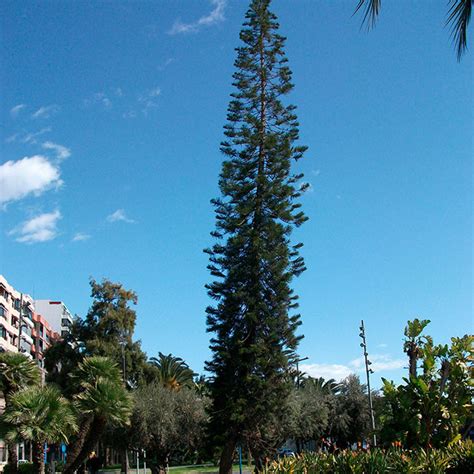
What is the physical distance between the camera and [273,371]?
83.4 ft

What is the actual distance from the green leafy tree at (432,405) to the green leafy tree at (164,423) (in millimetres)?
14765

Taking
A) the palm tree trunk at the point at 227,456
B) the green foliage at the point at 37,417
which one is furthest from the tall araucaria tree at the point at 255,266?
the green foliage at the point at 37,417

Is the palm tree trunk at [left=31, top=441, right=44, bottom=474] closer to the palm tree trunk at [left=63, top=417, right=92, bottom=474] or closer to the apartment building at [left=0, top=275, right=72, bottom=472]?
the palm tree trunk at [left=63, top=417, right=92, bottom=474]

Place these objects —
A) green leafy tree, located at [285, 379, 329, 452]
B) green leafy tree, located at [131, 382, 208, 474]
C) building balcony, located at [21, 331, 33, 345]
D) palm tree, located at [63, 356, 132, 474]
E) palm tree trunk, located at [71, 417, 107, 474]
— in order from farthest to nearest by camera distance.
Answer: building balcony, located at [21, 331, 33, 345]
green leafy tree, located at [285, 379, 329, 452]
green leafy tree, located at [131, 382, 208, 474]
palm tree, located at [63, 356, 132, 474]
palm tree trunk, located at [71, 417, 107, 474]

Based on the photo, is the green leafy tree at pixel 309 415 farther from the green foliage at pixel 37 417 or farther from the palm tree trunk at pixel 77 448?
the green foliage at pixel 37 417

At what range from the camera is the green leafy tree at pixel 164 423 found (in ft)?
107

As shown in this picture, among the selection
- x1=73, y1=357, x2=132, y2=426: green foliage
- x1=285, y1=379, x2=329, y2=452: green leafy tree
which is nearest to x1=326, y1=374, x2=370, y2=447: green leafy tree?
x1=285, y1=379, x2=329, y2=452: green leafy tree

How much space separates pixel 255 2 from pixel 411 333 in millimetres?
16739

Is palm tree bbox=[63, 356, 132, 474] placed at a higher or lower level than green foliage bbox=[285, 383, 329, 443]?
higher

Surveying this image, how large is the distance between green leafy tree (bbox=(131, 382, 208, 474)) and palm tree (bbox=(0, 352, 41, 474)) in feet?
41.7

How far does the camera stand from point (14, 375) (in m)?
20.3

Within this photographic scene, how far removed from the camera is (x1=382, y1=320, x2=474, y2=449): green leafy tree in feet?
61.5

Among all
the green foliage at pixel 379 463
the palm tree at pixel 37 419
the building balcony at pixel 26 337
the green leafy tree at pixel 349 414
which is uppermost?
the building balcony at pixel 26 337

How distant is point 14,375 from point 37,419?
4.00 meters
